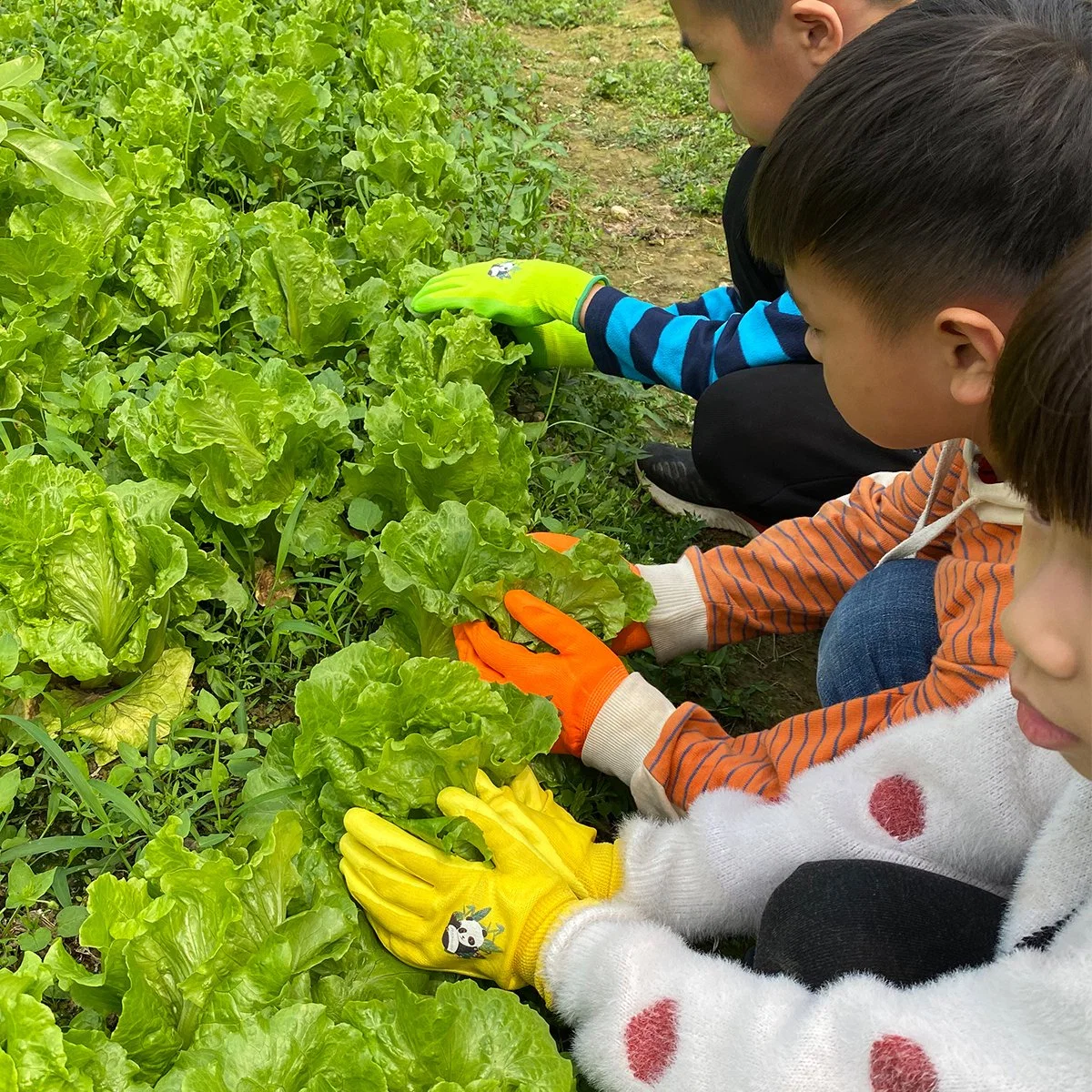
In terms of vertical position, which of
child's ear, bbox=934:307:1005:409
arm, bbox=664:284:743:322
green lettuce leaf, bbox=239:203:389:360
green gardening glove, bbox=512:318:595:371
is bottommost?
green gardening glove, bbox=512:318:595:371

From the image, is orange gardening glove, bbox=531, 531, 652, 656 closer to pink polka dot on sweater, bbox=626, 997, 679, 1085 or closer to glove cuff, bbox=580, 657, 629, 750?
glove cuff, bbox=580, 657, 629, 750

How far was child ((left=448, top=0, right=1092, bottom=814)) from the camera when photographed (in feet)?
5.54

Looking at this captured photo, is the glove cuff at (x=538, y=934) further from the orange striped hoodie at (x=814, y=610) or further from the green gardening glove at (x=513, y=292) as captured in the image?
the green gardening glove at (x=513, y=292)

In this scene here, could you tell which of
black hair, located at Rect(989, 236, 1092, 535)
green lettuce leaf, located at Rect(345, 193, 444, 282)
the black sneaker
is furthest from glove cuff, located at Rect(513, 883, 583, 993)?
green lettuce leaf, located at Rect(345, 193, 444, 282)

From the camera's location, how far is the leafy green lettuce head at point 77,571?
81.9 inches

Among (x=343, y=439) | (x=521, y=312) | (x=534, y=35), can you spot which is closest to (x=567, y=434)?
(x=521, y=312)

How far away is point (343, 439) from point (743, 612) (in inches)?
40.3

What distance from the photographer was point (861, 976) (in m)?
1.41

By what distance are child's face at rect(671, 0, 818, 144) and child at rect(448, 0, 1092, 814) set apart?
29.0 inches

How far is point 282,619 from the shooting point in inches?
95.0

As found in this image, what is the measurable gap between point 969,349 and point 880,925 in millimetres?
917

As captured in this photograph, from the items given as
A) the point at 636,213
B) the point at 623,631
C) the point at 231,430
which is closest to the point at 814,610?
the point at 623,631

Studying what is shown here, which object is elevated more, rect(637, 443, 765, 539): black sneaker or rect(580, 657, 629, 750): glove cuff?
rect(580, 657, 629, 750): glove cuff

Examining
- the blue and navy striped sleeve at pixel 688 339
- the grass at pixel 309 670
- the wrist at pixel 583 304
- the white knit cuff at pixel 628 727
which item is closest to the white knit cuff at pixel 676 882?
the white knit cuff at pixel 628 727
